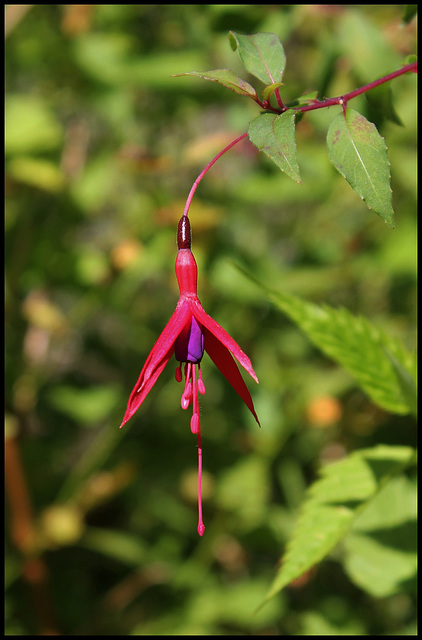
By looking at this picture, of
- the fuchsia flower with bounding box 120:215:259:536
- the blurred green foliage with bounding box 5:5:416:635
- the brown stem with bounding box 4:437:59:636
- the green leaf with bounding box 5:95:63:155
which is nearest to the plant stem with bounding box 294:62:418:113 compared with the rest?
the fuchsia flower with bounding box 120:215:259:536

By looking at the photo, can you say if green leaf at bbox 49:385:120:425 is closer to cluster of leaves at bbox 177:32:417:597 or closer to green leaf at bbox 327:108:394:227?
cluster of leaves at bbox 177:32:417:597

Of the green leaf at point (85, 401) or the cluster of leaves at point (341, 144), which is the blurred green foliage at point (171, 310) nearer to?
the green leaf at point (85, 401)

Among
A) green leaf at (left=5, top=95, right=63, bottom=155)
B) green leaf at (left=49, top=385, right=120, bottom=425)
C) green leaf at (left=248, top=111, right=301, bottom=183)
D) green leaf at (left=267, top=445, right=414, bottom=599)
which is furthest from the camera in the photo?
green leaf at (left=49, top=385, right=120, bottom=425)

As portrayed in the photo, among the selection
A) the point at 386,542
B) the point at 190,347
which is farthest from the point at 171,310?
the point at 190,347

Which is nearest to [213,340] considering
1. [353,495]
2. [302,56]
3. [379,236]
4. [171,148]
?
[353,495]

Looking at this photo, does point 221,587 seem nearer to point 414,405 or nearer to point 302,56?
point 414,405

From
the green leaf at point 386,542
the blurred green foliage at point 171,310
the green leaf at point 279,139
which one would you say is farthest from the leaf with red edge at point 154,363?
the blurred green foliage at point 171,310
